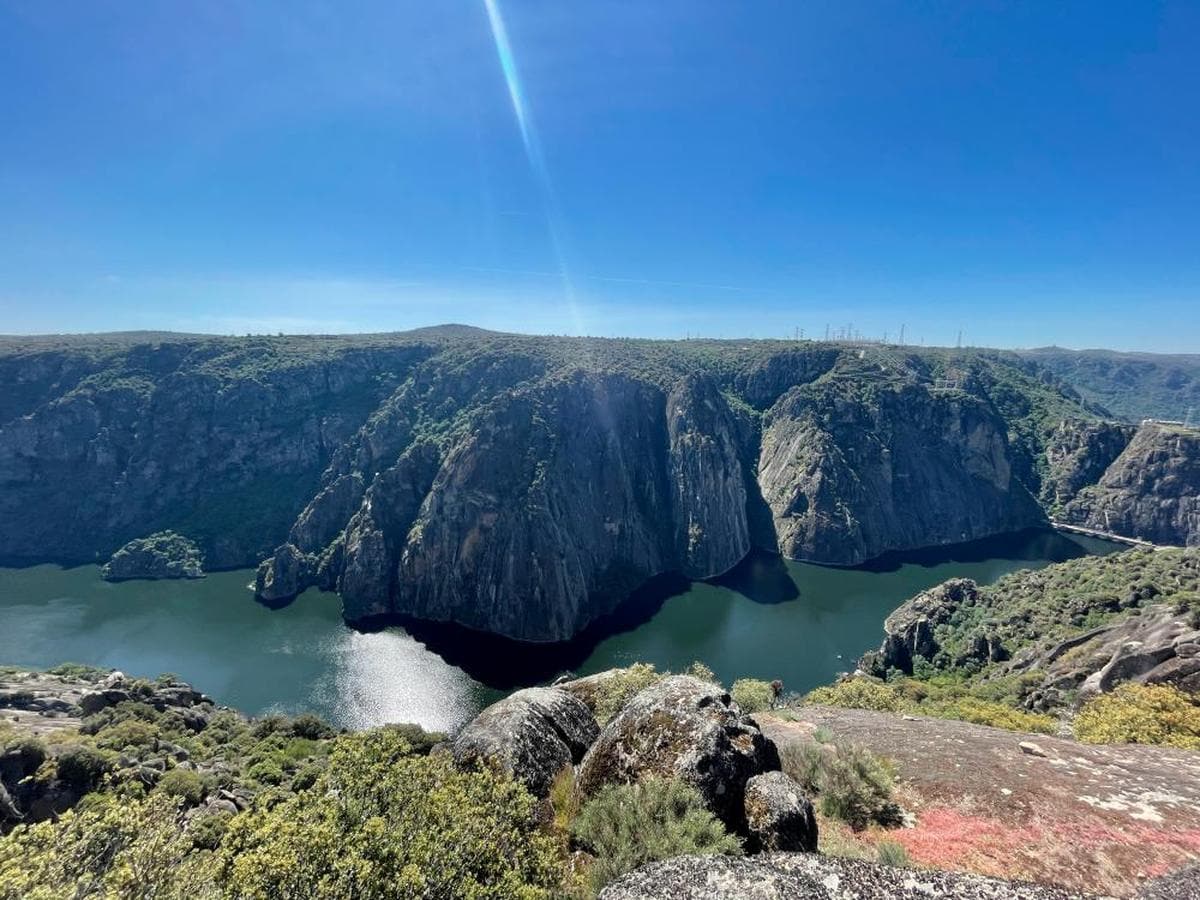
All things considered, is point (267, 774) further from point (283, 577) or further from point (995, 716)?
point (283, 577)

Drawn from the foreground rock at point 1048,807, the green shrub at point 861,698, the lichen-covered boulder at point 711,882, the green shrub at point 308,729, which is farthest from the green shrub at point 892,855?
the green shrub at point 308,729

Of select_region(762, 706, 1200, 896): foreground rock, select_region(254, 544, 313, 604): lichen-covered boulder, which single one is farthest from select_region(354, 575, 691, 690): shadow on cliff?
select_region(762, 706, 1200, 896): foreground rock

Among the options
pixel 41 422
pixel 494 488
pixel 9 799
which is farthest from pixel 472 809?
pixel 41 422

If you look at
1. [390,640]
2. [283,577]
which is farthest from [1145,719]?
[283,577]

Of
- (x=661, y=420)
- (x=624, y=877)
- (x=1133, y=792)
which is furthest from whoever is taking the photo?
(x=661, y=420)

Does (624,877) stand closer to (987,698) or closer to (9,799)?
(9,799)

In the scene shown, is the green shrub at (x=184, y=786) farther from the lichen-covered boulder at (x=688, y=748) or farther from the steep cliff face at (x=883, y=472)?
the steep cliff face at (x=883, y=472)
